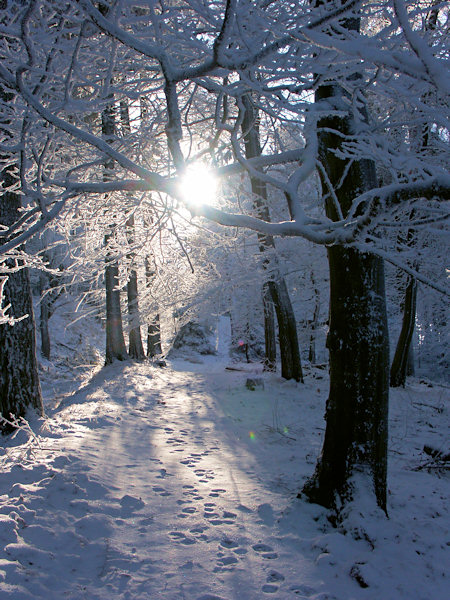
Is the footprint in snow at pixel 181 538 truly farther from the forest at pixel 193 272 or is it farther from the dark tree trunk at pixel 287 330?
the dark tree trunk at pixel 287 330

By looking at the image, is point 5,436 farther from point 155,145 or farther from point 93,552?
point 155,145

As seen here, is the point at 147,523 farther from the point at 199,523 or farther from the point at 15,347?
the point at 15,347

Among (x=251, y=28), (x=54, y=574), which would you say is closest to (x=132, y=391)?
(x=54, y=574)

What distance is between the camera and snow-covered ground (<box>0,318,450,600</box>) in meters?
2.62

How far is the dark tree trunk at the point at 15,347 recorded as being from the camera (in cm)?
597

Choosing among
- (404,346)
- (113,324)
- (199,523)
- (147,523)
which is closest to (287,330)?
(404,346)

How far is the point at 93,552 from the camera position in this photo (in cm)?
284

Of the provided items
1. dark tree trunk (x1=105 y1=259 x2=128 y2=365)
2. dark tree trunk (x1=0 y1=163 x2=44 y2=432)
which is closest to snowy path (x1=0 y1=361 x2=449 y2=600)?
dark tree trunk (x1=0 y1=163 x2=44 y2=432)

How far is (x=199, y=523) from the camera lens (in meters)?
3.40

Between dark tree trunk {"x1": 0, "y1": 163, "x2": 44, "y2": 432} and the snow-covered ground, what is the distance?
56 centimetres

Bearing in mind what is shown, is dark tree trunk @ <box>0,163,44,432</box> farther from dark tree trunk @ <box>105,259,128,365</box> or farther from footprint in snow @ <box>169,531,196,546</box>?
dark tree trunk @ <box>105,259,128,365</box>

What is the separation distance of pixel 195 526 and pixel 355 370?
190cm

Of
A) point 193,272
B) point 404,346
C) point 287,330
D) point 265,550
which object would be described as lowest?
point 265,550

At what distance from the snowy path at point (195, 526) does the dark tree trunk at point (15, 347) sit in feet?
1.92
